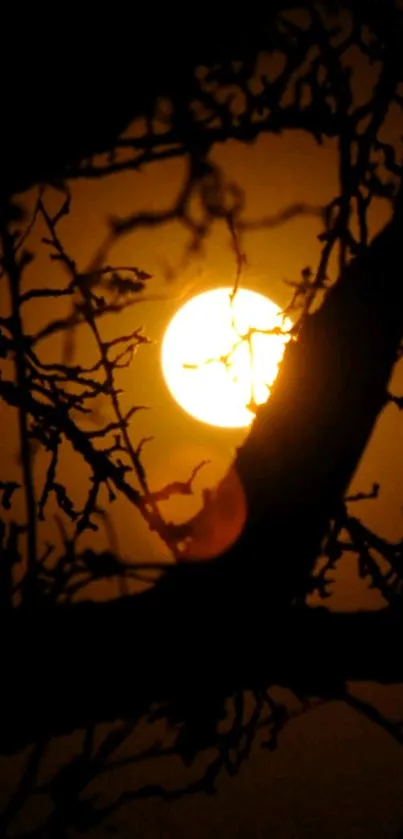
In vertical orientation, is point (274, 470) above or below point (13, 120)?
below

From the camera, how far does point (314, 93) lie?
2623 mm

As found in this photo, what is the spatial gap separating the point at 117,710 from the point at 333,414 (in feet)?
2.74

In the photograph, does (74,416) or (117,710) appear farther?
(74,416)

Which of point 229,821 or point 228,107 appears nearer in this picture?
point 228,107

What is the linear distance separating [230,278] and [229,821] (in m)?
6.33

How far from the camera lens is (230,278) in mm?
3045

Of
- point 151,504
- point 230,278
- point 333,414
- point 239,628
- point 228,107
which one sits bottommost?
point 239,628

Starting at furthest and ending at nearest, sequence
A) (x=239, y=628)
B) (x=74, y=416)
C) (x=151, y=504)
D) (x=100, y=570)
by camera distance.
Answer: (x=74, y=416), (x=100, y=570), (x=151, y=504), (x=239, y=628)

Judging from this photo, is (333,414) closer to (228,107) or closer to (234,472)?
(234,472)

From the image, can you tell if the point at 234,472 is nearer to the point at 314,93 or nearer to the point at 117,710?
the point at 117,710

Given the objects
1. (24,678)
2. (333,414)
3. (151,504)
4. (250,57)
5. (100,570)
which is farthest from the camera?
(250,57)

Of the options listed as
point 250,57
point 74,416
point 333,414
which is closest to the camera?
point 333,414

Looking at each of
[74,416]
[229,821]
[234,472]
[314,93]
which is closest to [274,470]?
[234,472]

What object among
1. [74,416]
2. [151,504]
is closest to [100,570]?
[151,504]
